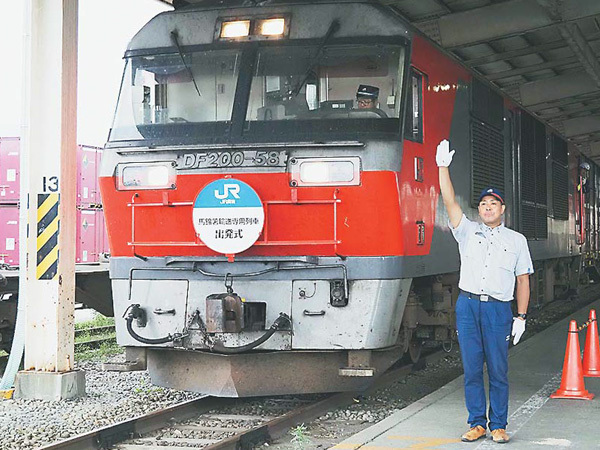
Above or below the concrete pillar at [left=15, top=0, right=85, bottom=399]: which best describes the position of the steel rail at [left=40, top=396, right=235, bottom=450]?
below

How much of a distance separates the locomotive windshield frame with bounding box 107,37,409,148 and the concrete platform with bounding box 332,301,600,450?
6.90 feet

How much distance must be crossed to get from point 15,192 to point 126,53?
9886mm

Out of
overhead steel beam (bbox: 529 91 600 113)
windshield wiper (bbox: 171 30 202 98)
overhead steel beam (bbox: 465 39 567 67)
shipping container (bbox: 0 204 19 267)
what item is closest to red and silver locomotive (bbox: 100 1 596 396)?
windshield wiper (bbox: 171 30 202 98)

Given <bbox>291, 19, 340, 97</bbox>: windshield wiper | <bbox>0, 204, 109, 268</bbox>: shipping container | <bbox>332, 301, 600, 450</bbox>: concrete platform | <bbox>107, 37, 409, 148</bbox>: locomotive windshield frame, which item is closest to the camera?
<bbox>332, 301, 600, 450</bbox>: concrete platform

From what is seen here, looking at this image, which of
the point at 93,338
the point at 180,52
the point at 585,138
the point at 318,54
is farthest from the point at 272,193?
the point at 585,138

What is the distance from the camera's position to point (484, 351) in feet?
20.5

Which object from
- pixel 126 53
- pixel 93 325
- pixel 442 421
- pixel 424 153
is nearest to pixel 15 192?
pixel 93 325

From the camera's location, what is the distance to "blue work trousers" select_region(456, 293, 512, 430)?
6137 mm

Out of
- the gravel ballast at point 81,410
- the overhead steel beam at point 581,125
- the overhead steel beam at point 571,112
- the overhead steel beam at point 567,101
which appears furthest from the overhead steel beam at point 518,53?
the gravel ballast at point 81,410

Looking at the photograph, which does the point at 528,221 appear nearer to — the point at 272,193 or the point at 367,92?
the point at 367,92

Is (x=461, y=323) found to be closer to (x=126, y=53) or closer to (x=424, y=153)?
(x=424, y=153)

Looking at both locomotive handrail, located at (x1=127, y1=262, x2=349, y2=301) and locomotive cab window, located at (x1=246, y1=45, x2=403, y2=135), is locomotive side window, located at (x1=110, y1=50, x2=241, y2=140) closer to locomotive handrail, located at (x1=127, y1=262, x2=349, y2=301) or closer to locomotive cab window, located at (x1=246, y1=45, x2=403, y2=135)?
locomotive cab window, located at (x1=246, y1=45, x2=403, y2=135)

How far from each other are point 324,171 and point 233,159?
28.1 inches

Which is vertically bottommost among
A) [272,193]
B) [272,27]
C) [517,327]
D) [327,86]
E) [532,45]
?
[517,327]
